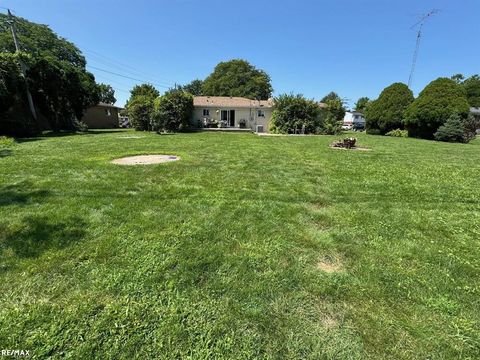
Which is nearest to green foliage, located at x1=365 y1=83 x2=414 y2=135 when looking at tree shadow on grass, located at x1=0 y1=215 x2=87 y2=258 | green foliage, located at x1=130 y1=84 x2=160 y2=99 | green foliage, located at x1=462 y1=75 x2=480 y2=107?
tree shadow on grass, located at x1=0 y1=215 x2=87 y2=258

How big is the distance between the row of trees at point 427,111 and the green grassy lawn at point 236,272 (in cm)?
1646

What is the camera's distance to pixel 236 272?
2566 mm

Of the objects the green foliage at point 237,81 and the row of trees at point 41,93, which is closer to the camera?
the row of trees at point 41,93

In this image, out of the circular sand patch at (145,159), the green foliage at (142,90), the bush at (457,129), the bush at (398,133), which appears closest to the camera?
the circular sand patch at (145,159)

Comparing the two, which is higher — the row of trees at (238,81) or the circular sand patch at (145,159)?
the row of trees at (238,81)

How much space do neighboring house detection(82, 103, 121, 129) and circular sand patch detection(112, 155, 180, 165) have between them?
23.0 metres

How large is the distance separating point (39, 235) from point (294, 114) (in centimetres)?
2080

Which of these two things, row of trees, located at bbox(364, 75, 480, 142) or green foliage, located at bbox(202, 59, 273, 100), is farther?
green foliage, located at bbox(202, 59, 273, 100)

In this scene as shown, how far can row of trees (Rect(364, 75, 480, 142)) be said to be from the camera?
1784 centimetres

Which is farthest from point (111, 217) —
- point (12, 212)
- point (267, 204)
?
point (267, 204)

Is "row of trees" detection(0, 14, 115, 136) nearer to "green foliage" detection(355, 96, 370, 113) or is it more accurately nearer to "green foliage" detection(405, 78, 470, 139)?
"green foliage" detection(405, 78, 470, 139)

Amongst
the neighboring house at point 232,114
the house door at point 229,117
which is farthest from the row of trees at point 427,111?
the house door at point 229,117

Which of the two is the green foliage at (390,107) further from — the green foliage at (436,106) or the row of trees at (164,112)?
the row of trees at (164,112)

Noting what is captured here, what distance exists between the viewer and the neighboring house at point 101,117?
91.0ft
